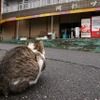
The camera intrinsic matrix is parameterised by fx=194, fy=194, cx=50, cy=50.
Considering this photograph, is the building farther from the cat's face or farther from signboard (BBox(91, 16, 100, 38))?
the cat's face

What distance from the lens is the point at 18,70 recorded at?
2.43 m

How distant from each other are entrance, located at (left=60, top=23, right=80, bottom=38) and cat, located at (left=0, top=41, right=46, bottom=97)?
629 inches

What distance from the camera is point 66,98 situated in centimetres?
255

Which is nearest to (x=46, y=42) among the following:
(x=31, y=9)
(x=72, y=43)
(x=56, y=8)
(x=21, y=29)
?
(x=72, y=43)

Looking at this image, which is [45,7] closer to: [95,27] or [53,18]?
[53,18]

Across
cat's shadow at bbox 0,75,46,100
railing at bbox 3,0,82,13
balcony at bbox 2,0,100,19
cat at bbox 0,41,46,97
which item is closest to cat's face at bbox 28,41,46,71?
cat at bbox 0,41,46,97

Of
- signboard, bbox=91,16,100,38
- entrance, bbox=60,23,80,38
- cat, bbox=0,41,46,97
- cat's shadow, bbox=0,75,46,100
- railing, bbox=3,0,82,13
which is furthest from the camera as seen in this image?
railing, bbox=3,0,82,13

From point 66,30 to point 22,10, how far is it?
5.50 meters

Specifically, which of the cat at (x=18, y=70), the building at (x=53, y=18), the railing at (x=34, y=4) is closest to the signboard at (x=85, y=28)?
the building at (x=53, y=18)

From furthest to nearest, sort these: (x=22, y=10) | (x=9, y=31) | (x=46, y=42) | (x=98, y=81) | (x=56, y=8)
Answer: (x=9, y=31), (x=22, y=10), (x=56, y=8), (x=46, y=42), (x=98, y=81)

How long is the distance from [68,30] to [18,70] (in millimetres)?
17187

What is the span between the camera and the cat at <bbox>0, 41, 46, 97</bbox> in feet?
7.58

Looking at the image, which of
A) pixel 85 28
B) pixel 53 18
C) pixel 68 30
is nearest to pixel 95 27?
pixel 85 28

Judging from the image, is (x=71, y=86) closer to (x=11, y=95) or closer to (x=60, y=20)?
(x=11, y=95)
